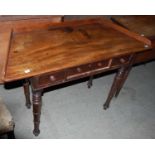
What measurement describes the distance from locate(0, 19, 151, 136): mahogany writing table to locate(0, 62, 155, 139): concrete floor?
0.24 meters

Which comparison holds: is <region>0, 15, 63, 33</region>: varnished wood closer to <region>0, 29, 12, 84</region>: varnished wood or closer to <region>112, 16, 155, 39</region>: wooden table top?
<region>0, 29, 12, 84</region>: varnished wood

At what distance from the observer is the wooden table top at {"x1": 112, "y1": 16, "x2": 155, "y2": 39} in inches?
77.6

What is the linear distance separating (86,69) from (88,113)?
0.80 meters

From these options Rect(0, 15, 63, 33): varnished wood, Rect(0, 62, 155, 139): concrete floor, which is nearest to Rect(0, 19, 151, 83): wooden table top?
Rect(0, 15, 63, 33): varnished wood

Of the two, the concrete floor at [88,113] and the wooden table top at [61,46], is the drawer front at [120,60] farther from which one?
the concrete floor at [88,113]

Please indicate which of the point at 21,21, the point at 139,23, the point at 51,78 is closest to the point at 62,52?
the point at 51,78

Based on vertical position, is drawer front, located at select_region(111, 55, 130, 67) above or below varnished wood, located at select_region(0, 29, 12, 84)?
below

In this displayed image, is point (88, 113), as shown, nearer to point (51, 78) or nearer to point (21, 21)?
point (51, 78)

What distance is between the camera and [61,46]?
1.44 metres

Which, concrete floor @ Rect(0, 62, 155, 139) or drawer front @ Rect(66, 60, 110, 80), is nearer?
drawer front @ Rect(66, 60, 110, 80)

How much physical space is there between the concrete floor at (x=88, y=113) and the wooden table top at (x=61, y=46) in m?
0.85
